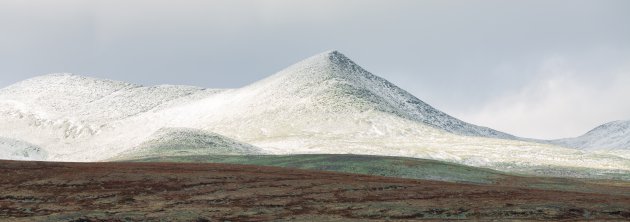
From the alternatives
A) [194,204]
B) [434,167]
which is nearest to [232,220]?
[194,204]

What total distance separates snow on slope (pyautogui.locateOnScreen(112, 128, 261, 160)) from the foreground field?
293 feet

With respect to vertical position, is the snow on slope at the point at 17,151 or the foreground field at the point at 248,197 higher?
the snow on slope at the point at 17,151

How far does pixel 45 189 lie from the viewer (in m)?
62.2

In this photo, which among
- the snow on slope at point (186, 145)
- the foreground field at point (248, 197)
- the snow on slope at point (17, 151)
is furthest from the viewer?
the snow on slope at point (186, 145)

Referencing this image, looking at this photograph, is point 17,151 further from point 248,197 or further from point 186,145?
point 248,197

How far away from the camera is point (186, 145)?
6973 inches

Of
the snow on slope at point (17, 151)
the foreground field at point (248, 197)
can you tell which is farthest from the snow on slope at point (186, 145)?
the foreground field at point (248, 197)

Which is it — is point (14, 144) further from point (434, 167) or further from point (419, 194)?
point (419, 194)

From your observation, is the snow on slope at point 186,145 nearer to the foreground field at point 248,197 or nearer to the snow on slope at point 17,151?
the snow on slope at point 17,151

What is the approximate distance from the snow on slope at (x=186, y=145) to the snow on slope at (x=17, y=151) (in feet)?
77.7

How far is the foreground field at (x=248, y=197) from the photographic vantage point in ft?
160

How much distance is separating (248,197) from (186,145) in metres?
122

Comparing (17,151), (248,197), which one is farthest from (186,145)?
(248,197)

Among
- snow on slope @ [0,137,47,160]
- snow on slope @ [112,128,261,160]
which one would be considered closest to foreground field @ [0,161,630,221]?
snow on slope @ [112,128,261,160]
